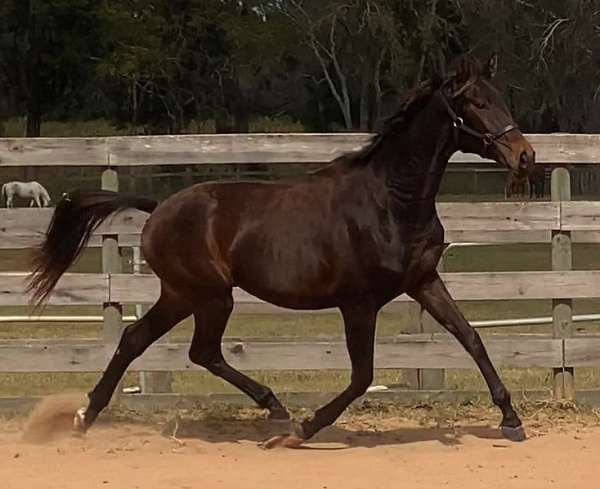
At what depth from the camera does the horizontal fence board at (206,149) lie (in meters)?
7.14

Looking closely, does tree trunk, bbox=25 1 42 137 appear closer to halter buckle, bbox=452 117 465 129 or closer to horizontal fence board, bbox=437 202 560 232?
horizontal fence board, bbox=437 202 560 232

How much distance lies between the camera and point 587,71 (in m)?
34.7

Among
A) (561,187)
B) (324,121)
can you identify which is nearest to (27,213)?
(561,187)

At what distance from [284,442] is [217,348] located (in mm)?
705

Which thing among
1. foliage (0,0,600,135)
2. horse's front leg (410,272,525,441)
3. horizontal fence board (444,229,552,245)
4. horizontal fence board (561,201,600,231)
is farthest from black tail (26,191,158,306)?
foliage (0,0,600,135)

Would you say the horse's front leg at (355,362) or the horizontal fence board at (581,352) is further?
the horizontal fence board at (581,352)

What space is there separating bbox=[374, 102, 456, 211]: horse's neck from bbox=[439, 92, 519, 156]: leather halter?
0.05 meters

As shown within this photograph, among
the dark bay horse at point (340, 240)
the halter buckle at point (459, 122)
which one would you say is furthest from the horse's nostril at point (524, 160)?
the halter buckle at point (459, 122)

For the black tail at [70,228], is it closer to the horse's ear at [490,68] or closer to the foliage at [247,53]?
the horse's ear at [490,68]

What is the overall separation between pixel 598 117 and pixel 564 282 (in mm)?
31186

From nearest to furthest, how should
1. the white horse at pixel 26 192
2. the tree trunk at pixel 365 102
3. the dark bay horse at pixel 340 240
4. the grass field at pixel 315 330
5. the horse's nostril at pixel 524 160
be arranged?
the horse's nostril at pixel 524 160 < the dark bay horse at pixel 340 240 < the grass field at pixel 315 330 < the white horse at pixel 26 192 < the tree trunk at pixel 365 102

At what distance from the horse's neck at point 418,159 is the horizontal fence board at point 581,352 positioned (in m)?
1.87

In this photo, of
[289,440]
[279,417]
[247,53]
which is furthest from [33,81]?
[289,440]

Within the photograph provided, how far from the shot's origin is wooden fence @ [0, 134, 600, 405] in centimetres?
716
